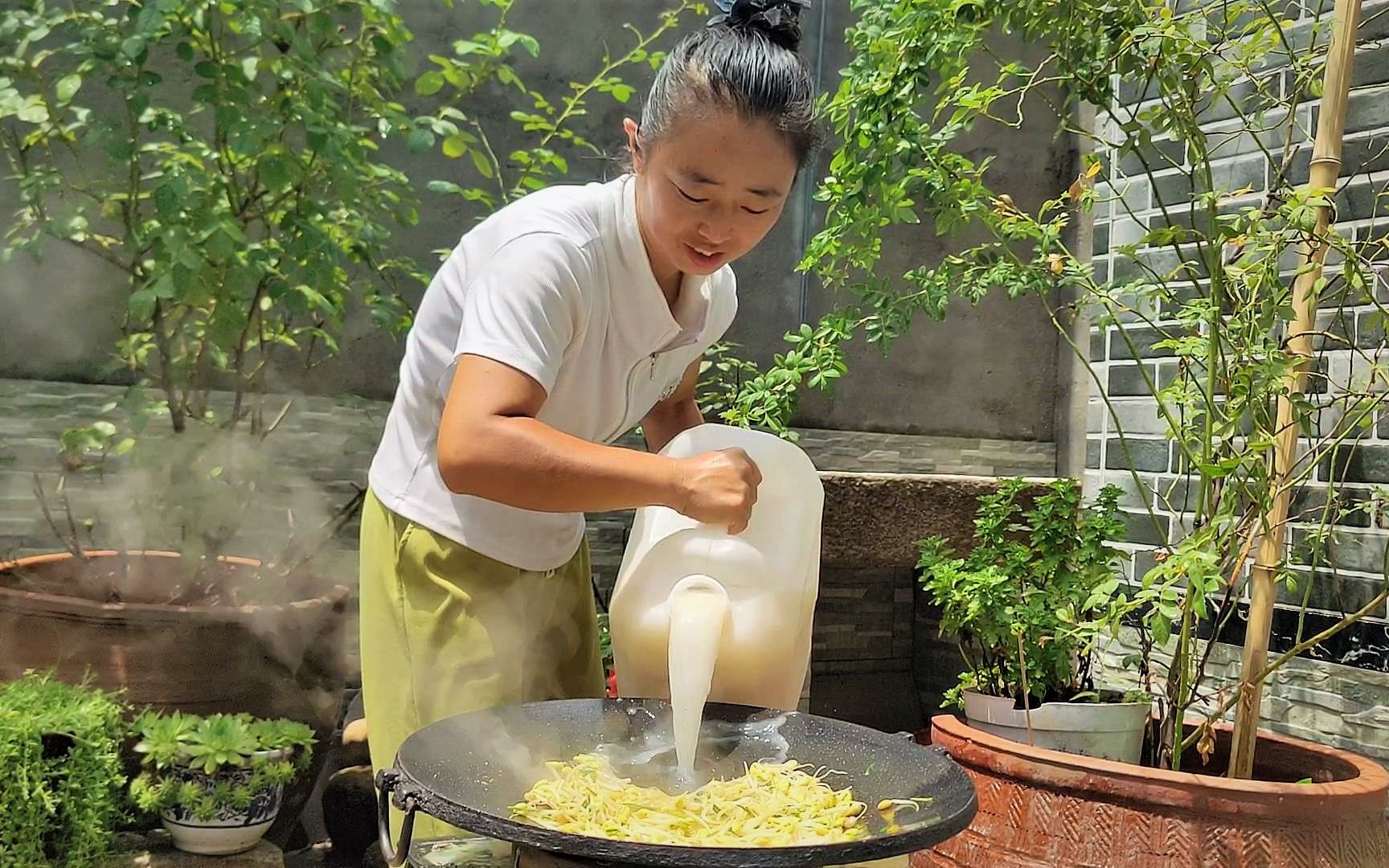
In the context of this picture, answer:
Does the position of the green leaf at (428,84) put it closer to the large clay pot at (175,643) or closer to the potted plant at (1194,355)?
the potted plant at (1194,355)

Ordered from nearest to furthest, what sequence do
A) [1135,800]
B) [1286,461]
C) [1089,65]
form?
[1135,800], [1286,461], [1089,65]

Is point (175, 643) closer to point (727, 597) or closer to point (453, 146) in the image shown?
point (453, 146)

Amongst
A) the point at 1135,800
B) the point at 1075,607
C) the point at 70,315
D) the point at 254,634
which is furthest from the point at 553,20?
the point at 1135,800

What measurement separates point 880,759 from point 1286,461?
112cm

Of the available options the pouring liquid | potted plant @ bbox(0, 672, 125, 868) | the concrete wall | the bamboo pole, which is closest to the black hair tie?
the pouring liquid

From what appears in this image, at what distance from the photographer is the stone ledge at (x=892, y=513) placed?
9.16ft

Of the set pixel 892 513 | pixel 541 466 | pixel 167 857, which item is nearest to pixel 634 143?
pixel 541 466

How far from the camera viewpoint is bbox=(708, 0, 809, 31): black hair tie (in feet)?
4.56

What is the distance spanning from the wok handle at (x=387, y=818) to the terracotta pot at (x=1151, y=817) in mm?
999

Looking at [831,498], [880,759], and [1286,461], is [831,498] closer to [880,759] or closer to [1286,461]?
[1286,461]

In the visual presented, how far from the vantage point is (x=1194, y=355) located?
2029mm

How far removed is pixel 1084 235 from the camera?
406 centimetres

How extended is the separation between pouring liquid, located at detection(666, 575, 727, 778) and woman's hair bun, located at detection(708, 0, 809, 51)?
69 cm

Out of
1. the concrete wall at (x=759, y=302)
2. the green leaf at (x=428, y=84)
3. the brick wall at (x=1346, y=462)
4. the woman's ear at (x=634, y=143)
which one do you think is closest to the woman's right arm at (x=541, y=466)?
the woman's ear at (x=634, y=143)
